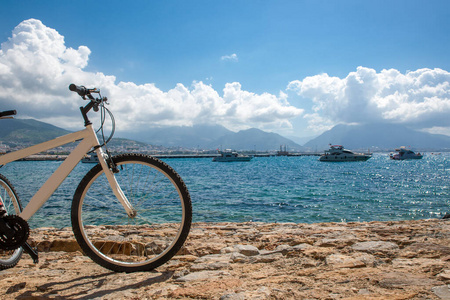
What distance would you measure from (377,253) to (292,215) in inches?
437

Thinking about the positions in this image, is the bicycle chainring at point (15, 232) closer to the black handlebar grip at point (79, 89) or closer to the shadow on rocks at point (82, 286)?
the shadow on rocks at point (82, 286)

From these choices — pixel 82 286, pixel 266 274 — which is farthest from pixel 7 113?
pixel 266 274

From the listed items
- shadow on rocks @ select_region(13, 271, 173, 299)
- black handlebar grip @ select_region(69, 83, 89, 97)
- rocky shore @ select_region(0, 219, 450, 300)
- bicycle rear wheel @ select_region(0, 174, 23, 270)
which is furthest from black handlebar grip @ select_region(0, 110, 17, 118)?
shadow on rocks @ select_region(13, 271, 173, 299)

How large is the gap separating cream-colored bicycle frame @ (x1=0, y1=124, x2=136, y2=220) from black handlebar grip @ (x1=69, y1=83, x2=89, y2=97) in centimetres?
35

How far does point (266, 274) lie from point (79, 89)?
269 cm

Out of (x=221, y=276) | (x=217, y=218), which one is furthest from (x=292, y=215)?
(x=221, y=276)

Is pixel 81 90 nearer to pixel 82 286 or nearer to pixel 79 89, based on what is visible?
pixel 79 89

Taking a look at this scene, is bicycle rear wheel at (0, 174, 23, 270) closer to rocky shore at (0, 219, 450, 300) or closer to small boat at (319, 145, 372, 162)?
rocky shore at (0, 219, 450, 300)

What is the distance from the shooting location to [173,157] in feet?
636

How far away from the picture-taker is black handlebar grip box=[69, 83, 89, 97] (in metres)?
2.93

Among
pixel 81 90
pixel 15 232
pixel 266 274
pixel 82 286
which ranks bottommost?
pixel 82 286

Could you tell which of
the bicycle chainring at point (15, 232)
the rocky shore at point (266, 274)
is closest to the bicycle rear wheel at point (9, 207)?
the rocky shore at point (266, 274)

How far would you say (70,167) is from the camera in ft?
9.73

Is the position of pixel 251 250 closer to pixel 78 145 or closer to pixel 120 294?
pixel 120 294
